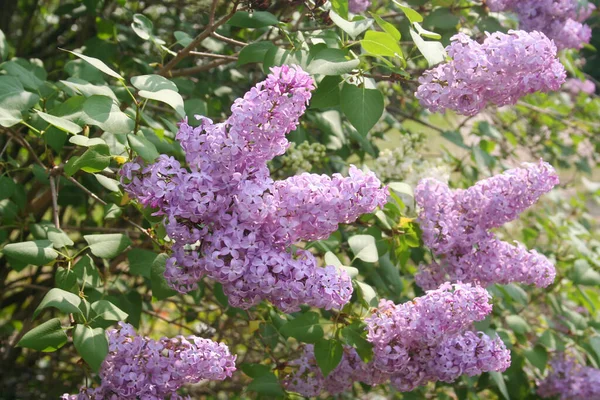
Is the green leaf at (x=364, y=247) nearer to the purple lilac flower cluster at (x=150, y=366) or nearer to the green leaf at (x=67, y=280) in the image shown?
the purple lilac flower cluster at (x=150, y=366)

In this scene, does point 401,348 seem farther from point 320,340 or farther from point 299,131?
point 299,131

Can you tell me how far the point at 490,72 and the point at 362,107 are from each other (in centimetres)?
33

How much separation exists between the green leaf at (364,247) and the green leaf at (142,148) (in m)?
0.66

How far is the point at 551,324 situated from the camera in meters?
3.36

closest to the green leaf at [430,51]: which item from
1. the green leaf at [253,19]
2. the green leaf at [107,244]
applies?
the green leaf at [253,19]

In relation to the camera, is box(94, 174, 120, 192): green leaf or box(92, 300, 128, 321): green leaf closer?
box(92, 300, 128, 321): green leaf

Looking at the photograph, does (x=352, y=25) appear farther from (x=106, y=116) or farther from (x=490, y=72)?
(x=106, y=116)

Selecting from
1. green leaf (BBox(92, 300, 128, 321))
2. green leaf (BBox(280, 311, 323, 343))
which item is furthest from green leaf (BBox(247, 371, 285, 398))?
green leaf (BBox(92, 300, 128, 321))

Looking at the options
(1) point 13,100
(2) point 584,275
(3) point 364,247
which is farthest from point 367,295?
(2) point 584,275

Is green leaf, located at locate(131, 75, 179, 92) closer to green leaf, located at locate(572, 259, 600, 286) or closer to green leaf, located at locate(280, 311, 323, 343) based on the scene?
green leaf, located at locate(280, 311, 323, 343)

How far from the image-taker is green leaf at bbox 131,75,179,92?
1788 millimetres

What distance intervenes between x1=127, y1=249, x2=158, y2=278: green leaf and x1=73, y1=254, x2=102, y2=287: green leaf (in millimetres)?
111

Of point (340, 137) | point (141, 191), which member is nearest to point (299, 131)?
point (340, 137)

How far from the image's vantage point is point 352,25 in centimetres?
194
